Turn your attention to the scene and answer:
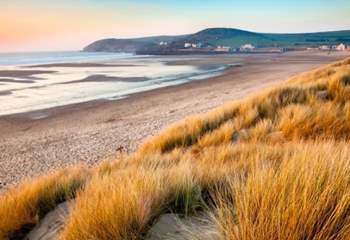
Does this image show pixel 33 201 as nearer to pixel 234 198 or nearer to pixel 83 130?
pixel 234 198

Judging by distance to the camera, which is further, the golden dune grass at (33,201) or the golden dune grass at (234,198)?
the golden dune grass at (33,201)

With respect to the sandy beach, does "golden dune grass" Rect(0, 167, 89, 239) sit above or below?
above

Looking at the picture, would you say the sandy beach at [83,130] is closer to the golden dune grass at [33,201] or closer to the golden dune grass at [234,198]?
the golden dune grass at [33,201]

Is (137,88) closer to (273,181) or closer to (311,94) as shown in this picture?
(311,94)

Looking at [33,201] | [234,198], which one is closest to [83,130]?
[33,201]

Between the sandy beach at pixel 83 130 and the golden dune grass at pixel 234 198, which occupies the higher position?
the golden dune grass at pixel 234 198

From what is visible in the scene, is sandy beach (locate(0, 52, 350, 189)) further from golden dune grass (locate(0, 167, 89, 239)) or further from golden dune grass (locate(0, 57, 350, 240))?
golden dune grass (locate(0, 57, 350, 240))

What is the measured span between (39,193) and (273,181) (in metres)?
2.58

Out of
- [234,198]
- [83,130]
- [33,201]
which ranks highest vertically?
[234,198]

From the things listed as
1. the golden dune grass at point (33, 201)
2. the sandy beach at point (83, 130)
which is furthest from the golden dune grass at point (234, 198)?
the sandy beach at point (83, 130)

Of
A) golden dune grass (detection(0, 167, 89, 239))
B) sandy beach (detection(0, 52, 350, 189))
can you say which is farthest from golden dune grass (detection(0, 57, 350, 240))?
sandy beach (detection(0, 52, 350, 189))

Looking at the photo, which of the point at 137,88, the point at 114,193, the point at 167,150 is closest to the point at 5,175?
the point at 167,150

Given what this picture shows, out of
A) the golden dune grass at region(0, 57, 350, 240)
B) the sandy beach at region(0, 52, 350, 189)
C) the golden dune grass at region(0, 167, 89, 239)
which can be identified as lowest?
the sandy beach at region(0, 52, 350, 189)

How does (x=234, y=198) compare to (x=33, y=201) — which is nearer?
(x=234, y=198)
